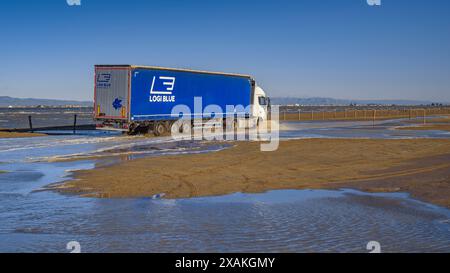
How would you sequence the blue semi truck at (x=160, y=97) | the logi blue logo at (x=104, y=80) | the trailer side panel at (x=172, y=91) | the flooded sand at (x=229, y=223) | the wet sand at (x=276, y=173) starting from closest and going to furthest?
the flooded sand at (x=229, y=223) < the wet sand at (x=276, y=173) < the blue semi truck at (x=160, y=97) < the logi blue logo at (x=104, y=80) < the trailer side panel at (x=172, y=91)

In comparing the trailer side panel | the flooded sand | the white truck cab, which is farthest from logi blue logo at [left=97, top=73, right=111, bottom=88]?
the flooded sand

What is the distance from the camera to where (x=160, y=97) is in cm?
3522

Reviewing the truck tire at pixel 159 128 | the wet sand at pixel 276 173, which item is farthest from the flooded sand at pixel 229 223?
the truck tire at pixel 159 128

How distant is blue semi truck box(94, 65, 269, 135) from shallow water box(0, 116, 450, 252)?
1801 centimetres

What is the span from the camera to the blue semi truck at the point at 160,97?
32969 mm

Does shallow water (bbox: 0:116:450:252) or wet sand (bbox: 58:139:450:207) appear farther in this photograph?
wet sand (bbox: 58:139:450:207)

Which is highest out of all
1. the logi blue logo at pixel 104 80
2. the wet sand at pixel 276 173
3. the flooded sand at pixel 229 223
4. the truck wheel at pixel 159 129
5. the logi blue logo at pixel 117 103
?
the logi blue logo at pixel 104 80

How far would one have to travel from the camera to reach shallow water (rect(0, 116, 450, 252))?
28.4 feet

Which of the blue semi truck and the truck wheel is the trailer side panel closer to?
the blue semi truck

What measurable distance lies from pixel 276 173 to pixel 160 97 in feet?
62.7

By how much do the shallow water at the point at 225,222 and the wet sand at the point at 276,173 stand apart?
1037 mm

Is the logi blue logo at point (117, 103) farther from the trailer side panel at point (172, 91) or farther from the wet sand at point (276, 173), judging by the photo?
the wet sand at point (276, 173)

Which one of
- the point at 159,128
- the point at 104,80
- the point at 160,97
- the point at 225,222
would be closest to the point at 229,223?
the point at 225,222
